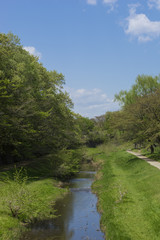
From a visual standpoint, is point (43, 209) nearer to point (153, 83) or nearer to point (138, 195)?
point (138, 195)

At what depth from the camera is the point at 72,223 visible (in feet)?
51.3

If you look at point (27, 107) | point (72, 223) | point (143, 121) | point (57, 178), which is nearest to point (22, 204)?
point (72, 223)

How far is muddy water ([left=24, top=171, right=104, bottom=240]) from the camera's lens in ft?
44.0

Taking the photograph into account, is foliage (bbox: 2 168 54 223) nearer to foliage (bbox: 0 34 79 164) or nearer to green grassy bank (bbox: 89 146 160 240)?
green grassy bank (bbox: 89 146 160 240)

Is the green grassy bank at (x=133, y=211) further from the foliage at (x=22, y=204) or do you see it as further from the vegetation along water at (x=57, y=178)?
the foliage at (x=22, y=204)

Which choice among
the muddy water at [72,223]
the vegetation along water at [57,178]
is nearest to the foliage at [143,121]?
the vegetation along water at [57,178]

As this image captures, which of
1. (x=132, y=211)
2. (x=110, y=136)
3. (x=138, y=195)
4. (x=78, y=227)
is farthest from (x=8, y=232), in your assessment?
(x=110, y=136)

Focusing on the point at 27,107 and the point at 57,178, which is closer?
the point at 27,107

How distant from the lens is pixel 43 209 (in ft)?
50.5

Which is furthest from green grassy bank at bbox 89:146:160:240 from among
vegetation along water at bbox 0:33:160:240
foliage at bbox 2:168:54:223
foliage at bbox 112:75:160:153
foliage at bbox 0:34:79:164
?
foliage at bbox 112:75:160:153

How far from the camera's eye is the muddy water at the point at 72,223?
1341 cm

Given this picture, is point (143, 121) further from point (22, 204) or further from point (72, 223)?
point (22, 204)

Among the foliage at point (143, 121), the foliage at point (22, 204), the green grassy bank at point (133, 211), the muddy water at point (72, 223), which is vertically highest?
the foliage at point (143, 121)

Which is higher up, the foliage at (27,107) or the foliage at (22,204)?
the foliage at (27,107)
